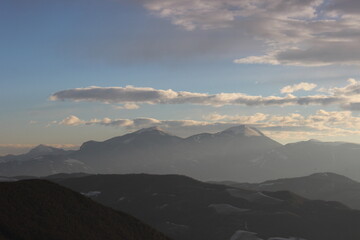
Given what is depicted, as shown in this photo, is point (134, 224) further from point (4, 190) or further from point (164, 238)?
point (4, 190)

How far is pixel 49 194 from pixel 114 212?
20495 millimetres

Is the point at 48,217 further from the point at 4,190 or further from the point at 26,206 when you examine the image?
the point at 4,190

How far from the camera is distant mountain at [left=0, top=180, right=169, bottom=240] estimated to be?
376 feet

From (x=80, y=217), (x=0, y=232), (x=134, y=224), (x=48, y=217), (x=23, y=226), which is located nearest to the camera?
(x=0, y=232)

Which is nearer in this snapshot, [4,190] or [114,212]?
[4,190]

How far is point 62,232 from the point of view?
11800cm

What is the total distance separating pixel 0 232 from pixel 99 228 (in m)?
29.7

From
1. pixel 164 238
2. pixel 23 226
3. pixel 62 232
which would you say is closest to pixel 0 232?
pixel 23 226

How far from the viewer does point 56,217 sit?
12638 cm

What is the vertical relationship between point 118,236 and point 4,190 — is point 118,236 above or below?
below

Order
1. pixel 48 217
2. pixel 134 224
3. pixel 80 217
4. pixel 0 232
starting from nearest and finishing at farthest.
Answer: pixel 0 232
pixel 48 217
pixel 80 217
pixel 134 224

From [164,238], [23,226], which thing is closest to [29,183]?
[23,226]

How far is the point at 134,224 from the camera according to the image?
143 meters

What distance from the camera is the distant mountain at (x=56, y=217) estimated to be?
376 ft
